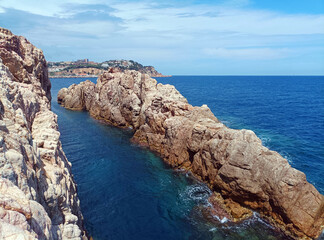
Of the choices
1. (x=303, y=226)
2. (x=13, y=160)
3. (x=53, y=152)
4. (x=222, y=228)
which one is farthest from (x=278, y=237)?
(x=13, y=160)

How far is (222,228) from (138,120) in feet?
133

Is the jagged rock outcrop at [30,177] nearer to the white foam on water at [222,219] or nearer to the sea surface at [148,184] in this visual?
the sea surface at [148,184]

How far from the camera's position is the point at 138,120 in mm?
61969

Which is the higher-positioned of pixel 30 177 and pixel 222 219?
pixel 30 177

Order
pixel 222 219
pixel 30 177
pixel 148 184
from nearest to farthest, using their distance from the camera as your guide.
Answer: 1. pixel 30 177
2. pixel 222 219
3. pixel 148 184

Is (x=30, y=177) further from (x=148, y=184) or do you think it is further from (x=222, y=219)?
(x=148, y=184)

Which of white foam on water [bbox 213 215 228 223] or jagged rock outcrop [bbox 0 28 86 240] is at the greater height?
jagged rock outcrop [bbox 0 28 86 240]

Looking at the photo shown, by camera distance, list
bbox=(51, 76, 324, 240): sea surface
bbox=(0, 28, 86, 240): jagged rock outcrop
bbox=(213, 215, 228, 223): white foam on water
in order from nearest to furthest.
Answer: bbox=(0, 28, 86, 240): jagged rock outcrop
bbox=(51, 76, 324, 240): sea surface
bbox=(213, 215, 228, 223): white foam on water

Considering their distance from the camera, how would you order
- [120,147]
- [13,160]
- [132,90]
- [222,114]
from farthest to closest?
1. [222,114]
2. [132,90]
3. [120,147]
4. [13,160]

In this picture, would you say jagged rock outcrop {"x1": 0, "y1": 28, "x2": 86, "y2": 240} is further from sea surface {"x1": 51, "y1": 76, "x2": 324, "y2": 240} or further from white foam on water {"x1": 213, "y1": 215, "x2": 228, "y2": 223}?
white foam on water {"x1": 213, "y1": 215, "x2": 228, "y2": 223}

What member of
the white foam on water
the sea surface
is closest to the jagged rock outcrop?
the sea surface

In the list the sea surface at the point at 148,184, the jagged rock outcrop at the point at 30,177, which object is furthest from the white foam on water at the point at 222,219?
the jagged rock outcrop at the point at 30,177

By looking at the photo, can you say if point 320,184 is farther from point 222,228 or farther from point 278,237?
point 222,228

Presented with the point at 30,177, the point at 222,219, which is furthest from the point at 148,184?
the point at 30,177
